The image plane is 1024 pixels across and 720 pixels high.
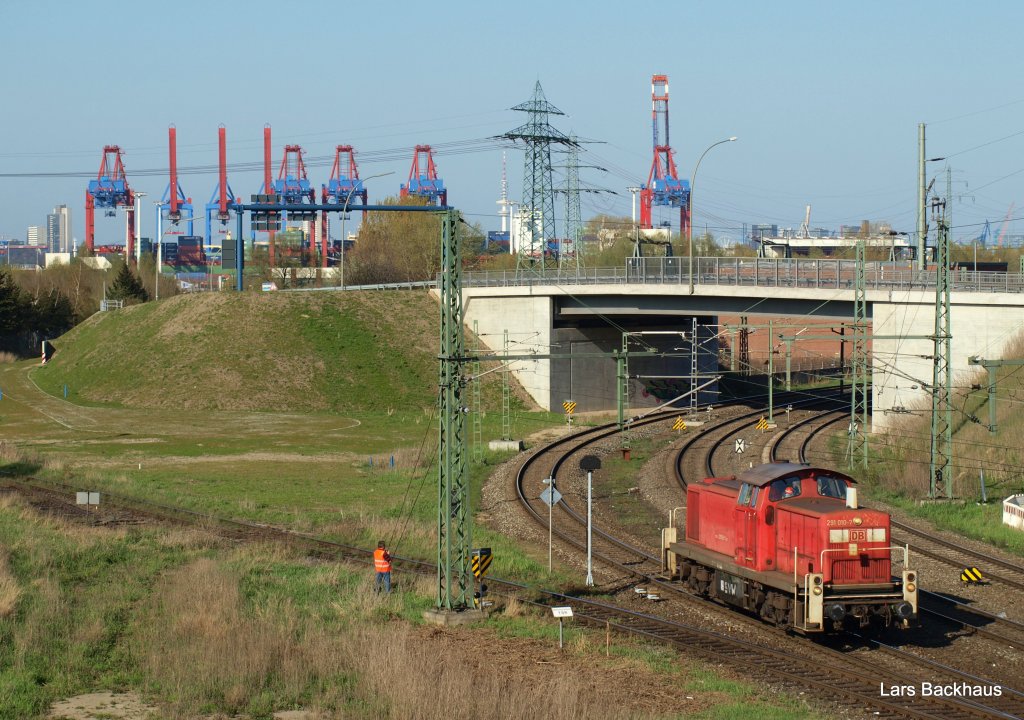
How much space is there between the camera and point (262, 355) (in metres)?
73.4

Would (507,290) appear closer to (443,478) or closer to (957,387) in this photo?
(957,387)

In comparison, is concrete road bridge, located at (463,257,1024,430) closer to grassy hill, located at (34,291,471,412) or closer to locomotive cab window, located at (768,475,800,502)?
grassy hill, located at (34,291,471,412)

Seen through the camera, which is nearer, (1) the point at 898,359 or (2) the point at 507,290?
(1) the point at 898,359

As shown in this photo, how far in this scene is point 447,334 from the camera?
21.9 meters

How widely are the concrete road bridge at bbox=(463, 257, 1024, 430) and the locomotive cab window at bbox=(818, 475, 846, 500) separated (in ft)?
64.6

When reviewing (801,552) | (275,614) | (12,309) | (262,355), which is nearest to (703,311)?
(262,355)

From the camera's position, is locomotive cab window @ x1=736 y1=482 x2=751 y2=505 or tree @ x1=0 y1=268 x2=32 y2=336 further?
tree @ x1=0 y1=268 x2=32 y2=336

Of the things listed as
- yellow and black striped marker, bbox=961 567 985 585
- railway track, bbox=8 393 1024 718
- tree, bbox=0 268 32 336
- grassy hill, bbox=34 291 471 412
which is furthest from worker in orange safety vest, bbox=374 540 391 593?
tree, bbox=0 268 32 336

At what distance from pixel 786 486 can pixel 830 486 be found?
85 cm

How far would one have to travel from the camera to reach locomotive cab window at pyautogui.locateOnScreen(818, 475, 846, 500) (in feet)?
70.0

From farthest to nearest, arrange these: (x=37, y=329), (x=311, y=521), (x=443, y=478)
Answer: (x=37, y=329) < (x=311, y=521) < (x=443, y=478)

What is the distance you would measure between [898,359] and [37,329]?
82522mm

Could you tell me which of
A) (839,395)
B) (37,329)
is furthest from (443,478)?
(37,329)

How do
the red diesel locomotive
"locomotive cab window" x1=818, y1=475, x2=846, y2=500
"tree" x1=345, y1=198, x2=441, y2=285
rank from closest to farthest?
the red diesel locomotive
"locomotive cab window" x1=818, y1=475, x2=846, y2=500
"tree" x1=345, y1=198, x2=441, y2=285
